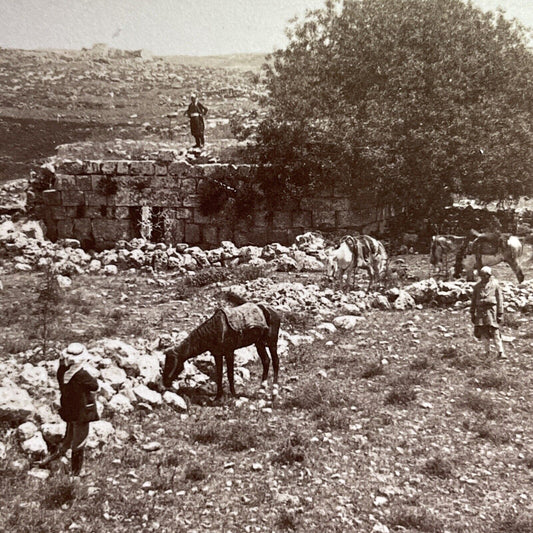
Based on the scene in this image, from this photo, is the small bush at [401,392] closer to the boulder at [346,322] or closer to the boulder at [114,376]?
the boulder at [346,322]

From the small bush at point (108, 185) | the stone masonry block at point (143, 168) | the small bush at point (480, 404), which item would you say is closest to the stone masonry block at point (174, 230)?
the stone masonry block at point (143, 168)

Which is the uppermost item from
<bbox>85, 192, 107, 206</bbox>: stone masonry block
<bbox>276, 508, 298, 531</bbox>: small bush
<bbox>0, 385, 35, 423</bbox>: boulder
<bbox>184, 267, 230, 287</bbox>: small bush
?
<bbox>85, 192, 107, 206</bbox>: stone masonry block

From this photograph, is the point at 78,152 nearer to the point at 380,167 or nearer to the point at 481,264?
the point at 380,167

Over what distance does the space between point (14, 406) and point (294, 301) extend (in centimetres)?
598

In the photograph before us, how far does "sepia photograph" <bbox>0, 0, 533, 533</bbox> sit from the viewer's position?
5195 mm

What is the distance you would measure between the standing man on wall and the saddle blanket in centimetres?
1123

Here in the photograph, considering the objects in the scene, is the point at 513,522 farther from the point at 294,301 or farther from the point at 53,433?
the point at 294,301

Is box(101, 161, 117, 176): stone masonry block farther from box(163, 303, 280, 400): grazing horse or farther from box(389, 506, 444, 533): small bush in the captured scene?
box(389, 506, 444, 533): small bush

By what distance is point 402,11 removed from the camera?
16.4 metres

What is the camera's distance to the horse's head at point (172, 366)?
277 inches

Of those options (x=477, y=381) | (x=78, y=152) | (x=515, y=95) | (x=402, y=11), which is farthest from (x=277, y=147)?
(x=477, y=381)

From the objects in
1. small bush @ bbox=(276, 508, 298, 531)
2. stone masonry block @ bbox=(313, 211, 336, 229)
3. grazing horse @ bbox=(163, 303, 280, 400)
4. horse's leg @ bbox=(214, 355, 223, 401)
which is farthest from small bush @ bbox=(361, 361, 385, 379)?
stone masonry block @ bbox=(313, 211, 336, 229)

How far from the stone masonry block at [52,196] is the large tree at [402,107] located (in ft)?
20.2

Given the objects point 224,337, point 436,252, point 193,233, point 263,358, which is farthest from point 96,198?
point 224,337
